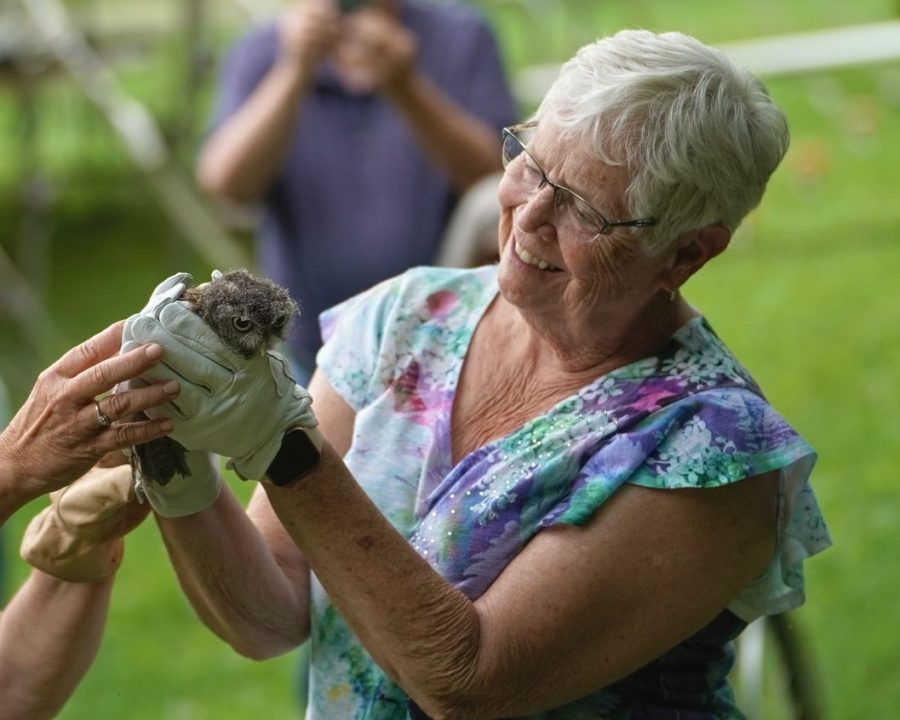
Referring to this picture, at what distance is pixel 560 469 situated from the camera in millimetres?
2055

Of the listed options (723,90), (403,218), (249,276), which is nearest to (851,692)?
(403,218)

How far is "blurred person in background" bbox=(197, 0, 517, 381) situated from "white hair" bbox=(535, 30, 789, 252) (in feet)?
6.18

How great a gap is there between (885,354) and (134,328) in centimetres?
487

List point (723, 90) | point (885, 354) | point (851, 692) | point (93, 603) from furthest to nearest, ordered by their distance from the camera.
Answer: point (885, 354), point (851, 692), point (93, 603), point (723, 90)

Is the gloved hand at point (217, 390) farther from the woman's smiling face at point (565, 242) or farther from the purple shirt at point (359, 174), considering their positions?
the purple shirt at point (359, 174)

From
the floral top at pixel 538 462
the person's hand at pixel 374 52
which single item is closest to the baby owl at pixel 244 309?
the floral top at pixel 538 462

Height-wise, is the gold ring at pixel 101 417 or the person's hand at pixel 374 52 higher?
the gold ring at pixel 101 417

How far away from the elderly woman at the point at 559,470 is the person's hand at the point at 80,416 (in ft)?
0.20

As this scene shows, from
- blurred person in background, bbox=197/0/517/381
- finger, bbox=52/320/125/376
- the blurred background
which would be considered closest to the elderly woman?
finger, bbox=52/320/125/376

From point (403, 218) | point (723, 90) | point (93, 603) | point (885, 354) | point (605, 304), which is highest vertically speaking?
point (723, 90)

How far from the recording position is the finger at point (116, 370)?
1.73 m

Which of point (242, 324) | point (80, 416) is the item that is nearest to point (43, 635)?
point (80, 416)

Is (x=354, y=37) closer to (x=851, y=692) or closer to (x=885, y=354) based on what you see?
(x=851, y=692)

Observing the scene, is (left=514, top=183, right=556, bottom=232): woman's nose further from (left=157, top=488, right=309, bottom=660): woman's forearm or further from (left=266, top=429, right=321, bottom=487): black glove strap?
(left=157, top=488, right=309, bottom=660): woman's forearm
